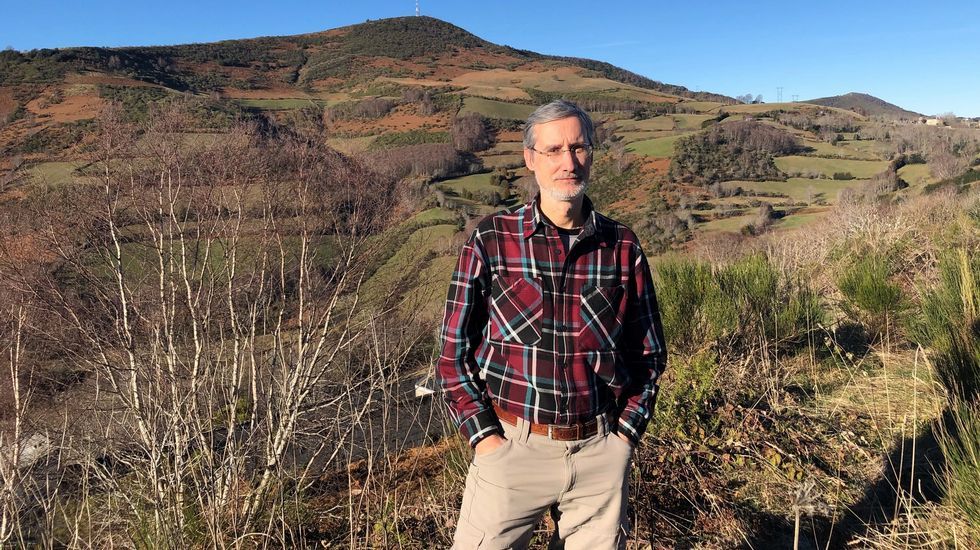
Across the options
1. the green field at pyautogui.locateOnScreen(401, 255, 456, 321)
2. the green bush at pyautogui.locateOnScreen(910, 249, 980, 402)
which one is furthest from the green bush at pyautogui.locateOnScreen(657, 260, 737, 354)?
the green field at pyautogui.locateOnScreen(401, 255, 456, 321)

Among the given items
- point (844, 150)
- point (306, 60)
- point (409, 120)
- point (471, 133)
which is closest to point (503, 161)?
point (471, 133)

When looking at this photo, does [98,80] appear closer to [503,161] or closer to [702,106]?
[503,161]

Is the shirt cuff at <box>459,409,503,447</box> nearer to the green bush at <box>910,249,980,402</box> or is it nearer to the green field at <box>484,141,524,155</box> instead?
the green bush at <box>910,249,980,402</box>

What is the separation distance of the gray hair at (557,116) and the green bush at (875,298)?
14.1ft

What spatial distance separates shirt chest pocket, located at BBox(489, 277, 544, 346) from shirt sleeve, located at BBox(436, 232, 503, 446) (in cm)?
6

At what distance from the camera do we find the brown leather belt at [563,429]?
1.42 meters

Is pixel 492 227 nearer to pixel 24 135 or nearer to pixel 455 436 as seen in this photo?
pixel 455 436

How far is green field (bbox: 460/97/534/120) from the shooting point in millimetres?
61656

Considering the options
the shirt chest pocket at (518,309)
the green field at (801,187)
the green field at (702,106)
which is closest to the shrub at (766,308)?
the shirt chest pocket at (518,309)

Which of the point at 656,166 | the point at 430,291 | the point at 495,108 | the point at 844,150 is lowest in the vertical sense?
the point at 430,291

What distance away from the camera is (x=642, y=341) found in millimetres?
1606

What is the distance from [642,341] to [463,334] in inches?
22.2

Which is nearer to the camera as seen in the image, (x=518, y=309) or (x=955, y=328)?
(x=518, y=309)

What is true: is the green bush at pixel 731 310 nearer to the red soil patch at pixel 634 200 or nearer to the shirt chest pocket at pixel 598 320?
the shirt chest pocket at pixel 598 320
